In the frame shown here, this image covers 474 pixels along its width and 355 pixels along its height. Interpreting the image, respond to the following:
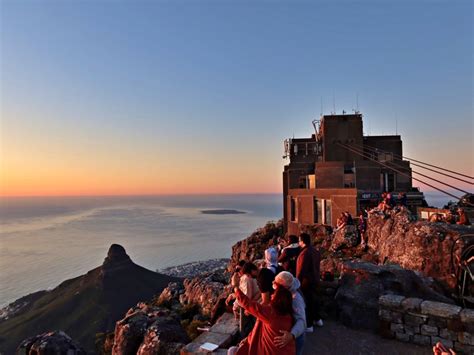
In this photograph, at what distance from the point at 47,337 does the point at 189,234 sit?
484 feet

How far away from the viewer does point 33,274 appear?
3797 inches

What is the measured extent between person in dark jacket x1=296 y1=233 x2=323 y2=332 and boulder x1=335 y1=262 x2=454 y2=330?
989mm

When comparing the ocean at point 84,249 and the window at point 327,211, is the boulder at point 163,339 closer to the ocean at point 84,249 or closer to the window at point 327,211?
the window at point 327,211

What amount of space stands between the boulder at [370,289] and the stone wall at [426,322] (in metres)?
0.38

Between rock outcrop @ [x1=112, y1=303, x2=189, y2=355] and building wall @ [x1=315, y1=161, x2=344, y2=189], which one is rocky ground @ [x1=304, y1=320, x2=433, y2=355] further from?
building wall @ [x1=315, y1=161, x2=344, y2=189]

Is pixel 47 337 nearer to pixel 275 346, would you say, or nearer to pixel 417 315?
pixel 275 346

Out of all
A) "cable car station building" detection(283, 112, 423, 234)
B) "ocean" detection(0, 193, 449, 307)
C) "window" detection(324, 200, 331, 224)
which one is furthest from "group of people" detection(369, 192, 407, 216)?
"ocean" detection(0, 193, 449, 307)

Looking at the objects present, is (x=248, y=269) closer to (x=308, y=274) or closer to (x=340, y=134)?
(x=308, y=274)

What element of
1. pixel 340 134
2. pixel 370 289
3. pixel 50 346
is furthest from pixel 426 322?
pixel 340 134

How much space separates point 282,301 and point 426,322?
13.7 feet

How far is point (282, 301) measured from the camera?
4.10 m

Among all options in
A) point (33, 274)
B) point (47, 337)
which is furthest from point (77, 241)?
point (47, 337)

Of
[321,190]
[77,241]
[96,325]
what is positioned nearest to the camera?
[321,190]

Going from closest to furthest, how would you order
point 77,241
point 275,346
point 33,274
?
point 275,346
point 33,274
point 77,241
